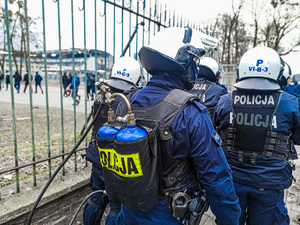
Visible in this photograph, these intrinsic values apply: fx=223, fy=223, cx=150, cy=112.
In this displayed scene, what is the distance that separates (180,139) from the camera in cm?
146

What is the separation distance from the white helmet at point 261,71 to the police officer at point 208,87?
49.5 inches

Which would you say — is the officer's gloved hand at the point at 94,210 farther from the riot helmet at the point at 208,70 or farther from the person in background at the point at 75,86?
the riot helmet at the point at 208,70

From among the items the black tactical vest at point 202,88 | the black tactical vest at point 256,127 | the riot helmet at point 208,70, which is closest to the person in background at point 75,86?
the black tactical vest at point 256,127

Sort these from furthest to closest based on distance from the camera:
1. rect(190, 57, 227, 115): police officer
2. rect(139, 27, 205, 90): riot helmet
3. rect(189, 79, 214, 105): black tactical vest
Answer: rect(189, 79, 214, 105): black tactical vest
rect(190, 57, 227, 115): police officer
rect(139, 27, 205, 90): riot helmet

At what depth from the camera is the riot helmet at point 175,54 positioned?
160cm

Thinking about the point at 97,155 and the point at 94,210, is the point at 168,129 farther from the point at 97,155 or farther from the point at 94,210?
the point at 94,210

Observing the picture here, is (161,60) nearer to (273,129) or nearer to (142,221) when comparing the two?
(142,221)

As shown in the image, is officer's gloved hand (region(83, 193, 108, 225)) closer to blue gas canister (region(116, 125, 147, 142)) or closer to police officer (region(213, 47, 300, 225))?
police officer (region(213, 47, 300, 225))

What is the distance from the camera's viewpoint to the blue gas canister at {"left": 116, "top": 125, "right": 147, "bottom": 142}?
4.18ft

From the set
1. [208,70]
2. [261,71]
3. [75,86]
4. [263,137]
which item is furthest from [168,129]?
[208,70]

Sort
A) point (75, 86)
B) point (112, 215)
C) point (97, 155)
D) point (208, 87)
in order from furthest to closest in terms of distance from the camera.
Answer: point (208, 87) < point (75, 86) < point (97, 155) < point (112, 215)

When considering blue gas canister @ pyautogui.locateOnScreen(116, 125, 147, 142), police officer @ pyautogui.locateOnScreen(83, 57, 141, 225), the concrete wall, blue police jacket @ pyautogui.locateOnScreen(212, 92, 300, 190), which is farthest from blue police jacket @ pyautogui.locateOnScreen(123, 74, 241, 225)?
the concrete wall

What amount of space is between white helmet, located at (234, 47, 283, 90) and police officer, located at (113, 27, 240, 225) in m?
0.92

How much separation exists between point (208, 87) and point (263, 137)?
1.88 metres
